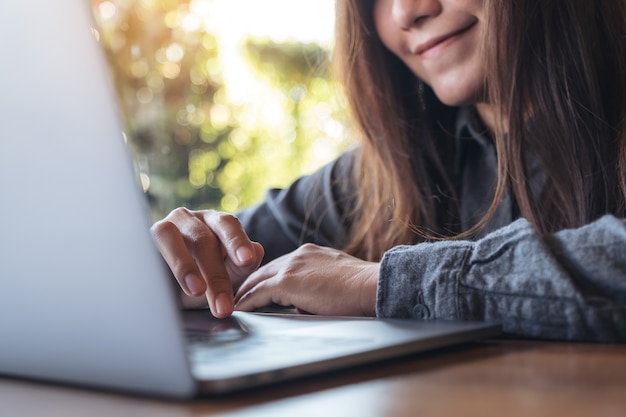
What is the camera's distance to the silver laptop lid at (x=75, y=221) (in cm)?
38

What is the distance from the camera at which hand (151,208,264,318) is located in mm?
796

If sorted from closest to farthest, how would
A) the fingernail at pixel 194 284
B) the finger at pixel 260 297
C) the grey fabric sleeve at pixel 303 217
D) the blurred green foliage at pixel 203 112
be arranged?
the fingernail at pixel 194 284
the finger at pixel 260 297
the grey fabric sleeve at pixel 303 217
the blurred green foliage at pixel 203 112

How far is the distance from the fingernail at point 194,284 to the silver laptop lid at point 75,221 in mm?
287

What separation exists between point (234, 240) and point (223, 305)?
16 cm

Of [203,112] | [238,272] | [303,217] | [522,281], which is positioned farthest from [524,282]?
[203,112]

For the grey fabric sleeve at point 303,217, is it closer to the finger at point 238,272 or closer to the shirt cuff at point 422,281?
the finger at point 238,272

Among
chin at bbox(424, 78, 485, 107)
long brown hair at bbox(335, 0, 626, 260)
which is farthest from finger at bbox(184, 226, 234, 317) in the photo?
chin at bbox(424, 78, 485, 107)

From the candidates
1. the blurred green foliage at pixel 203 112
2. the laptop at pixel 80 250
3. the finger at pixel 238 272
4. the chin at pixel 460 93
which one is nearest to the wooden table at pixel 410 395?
the laptop at pixel 80 250

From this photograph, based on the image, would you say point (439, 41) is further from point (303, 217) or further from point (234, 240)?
point (234, 240)

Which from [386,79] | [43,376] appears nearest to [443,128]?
[386,79]

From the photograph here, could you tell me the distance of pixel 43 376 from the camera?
0.48 m

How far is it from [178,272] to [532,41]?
678 mm

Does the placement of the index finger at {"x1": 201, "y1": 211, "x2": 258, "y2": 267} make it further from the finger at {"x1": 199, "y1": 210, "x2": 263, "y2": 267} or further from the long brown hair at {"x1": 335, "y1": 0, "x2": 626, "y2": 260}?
the long brown hair at {"x1": 335, "y1": 0, "x2": 626, "y2": 260}

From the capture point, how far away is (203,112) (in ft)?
13.1
